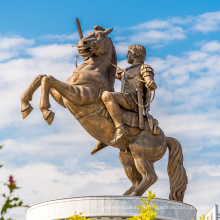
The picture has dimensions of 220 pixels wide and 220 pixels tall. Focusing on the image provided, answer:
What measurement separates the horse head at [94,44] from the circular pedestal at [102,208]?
2.63 m

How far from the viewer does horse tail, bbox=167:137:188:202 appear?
33.2ft

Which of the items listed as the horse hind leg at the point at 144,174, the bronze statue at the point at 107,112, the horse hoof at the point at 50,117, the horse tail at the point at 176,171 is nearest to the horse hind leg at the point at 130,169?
the bronze statue at the point at 107,112

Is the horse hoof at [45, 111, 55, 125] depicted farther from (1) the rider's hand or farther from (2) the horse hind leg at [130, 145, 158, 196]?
(1) the rider's hand

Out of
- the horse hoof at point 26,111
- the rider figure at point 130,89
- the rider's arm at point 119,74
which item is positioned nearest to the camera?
the horse hoof at point 26,111

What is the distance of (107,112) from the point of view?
9.73 m

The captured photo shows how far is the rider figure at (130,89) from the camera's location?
9586 mm

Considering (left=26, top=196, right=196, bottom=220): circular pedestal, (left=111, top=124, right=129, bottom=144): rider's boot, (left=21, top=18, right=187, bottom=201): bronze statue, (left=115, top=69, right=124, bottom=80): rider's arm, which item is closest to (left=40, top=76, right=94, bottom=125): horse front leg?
(left=21, top=18, right=187, bottom=201): bronze statue

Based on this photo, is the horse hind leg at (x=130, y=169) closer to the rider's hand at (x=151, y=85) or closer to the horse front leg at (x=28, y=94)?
the rider's hand at (x=151, y=85)

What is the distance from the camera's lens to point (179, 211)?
Answer: 9.48 m

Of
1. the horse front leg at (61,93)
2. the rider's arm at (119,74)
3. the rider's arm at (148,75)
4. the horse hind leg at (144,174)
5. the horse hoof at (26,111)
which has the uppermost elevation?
the rider's arm at (119,74)

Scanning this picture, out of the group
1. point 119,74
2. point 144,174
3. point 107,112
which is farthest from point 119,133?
point 119,74

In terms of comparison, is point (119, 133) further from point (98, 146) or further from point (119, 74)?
point (119, 74)

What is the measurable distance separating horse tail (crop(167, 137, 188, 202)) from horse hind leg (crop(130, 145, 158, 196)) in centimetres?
58

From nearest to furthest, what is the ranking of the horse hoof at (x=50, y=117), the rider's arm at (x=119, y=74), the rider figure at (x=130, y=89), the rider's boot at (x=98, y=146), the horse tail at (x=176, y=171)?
the horse hoof at (x=50, y=117), the rider figure at (x=130, y=89), the horse tail at (x=176, y=171), the rider's boot at (x=98, y=146), the rider's arm at (x=119, y=74)
